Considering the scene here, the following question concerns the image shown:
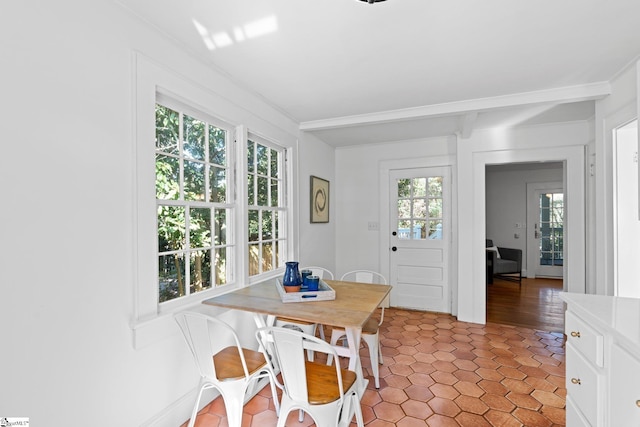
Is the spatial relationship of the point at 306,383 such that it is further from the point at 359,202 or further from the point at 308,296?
the point at 359,202

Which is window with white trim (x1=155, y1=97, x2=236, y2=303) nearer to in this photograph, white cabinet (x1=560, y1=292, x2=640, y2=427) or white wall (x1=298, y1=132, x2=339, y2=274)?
white wall (x1=298, y1=132, x2=339, y2=274)

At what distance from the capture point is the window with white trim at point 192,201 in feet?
6.40

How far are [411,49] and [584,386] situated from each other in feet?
6.71

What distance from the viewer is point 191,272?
2154mm

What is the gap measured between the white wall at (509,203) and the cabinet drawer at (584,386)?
601 cm

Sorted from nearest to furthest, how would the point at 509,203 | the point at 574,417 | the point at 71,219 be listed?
1. the point at 71,219
2. the point at 574,417
3. the point at 509,203

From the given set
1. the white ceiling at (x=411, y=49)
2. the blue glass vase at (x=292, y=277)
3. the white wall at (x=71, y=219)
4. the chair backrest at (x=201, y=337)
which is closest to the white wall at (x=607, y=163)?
the white ceiling at (x=411, y=49)

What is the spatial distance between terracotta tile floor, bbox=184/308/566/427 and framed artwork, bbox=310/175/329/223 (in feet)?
5.34

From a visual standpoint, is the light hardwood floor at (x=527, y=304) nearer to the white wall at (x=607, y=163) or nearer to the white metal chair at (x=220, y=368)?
the white wall at (x=607, y=163)

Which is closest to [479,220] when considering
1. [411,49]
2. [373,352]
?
[373,352]

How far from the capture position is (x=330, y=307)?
6.14 feet

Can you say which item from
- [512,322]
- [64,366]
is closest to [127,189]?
[64,366]

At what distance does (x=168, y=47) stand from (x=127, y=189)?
3.05ft

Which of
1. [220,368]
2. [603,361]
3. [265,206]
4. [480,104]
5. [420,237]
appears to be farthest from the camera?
[420,237]
